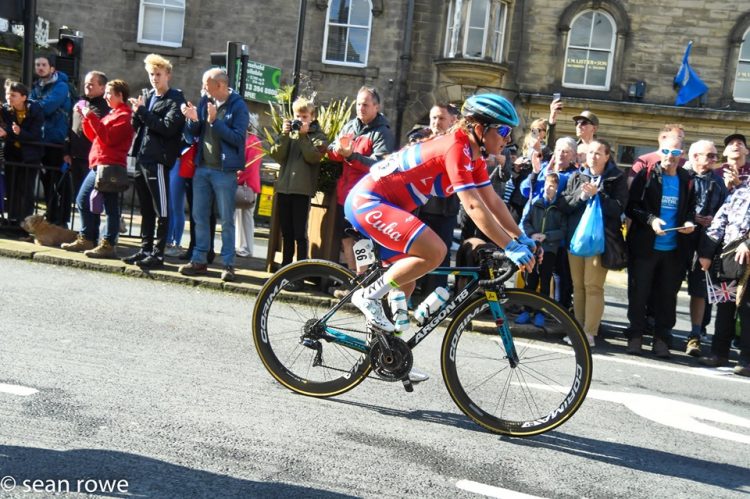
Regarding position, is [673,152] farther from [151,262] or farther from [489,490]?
[151,262]

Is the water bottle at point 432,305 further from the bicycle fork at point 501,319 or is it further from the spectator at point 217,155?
the spectator at point 217,155

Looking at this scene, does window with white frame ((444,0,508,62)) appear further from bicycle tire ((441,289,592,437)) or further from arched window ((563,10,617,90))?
bicycle tire ((441,289,592,437))

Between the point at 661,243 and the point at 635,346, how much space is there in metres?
1.08

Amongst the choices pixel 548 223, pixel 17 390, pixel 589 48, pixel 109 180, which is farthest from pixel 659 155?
pixel 589 48

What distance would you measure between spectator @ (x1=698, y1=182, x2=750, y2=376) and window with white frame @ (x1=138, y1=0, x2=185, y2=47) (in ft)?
64.5

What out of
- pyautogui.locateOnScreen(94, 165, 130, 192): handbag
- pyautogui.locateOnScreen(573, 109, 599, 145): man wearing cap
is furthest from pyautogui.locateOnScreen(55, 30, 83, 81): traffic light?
pyautogui.locateOnScreen(573, 109, 599, 145): man wearing cap

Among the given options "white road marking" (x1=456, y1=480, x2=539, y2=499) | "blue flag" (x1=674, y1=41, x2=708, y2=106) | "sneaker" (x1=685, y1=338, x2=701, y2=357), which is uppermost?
"blue flag" (x1=674, y1=41, x2=708, y2=106)

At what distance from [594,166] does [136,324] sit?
4754 mm

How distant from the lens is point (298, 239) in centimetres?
926

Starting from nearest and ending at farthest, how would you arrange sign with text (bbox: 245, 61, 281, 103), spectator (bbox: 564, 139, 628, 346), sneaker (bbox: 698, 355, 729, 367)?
sneaker (bbox: 698, 355, 729, 367)
spectator (bbox: 564, 139, 628, 346)
sign with text (bbox: 245, 61, 281, 103)

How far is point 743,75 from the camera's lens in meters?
23.9

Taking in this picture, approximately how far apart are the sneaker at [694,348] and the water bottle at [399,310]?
452cm

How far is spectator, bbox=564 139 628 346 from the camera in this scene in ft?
27.5

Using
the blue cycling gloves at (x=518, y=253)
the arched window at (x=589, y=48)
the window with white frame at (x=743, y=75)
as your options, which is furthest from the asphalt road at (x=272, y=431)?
the window with white frame at (x=743, y=75)
